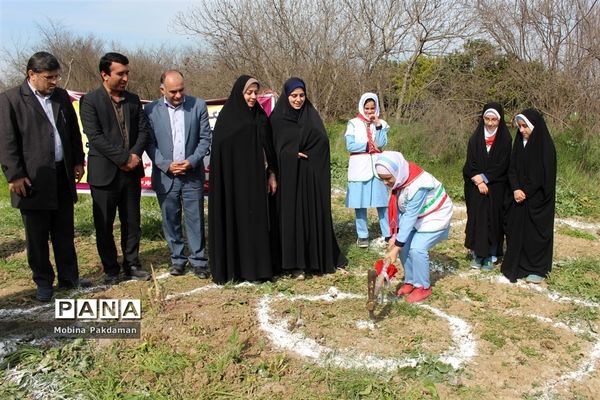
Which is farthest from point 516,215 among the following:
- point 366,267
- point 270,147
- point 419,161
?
point 419,161

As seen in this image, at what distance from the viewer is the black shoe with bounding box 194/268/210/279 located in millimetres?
4820

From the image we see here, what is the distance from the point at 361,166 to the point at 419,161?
486 centimetres

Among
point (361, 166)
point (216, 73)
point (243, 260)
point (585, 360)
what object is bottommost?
point (585, 360)

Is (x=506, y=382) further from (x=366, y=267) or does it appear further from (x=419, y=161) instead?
(x=419, y=161)

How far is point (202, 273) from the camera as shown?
4832 millimetres

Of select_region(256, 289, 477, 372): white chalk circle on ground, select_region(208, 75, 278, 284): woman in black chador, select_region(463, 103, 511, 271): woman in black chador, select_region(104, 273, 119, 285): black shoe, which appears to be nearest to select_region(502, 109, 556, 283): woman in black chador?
select_region(463, 103, 511, 271): woman in black chador

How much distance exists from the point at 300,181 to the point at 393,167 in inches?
46.3

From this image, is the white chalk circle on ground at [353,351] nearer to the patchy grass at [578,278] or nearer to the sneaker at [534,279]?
the sneaker at [534,279]

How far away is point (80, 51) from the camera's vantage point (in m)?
20.4

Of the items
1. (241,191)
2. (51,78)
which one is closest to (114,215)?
(241,191)

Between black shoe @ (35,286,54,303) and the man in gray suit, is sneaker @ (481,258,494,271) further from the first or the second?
black shoe @ (35,286,54,303)

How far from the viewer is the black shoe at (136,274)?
4727 millimetres

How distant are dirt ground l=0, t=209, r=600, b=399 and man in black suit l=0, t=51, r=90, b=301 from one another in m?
0.57

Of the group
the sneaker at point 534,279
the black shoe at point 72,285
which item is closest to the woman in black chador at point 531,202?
the sneaker at point 534,279
